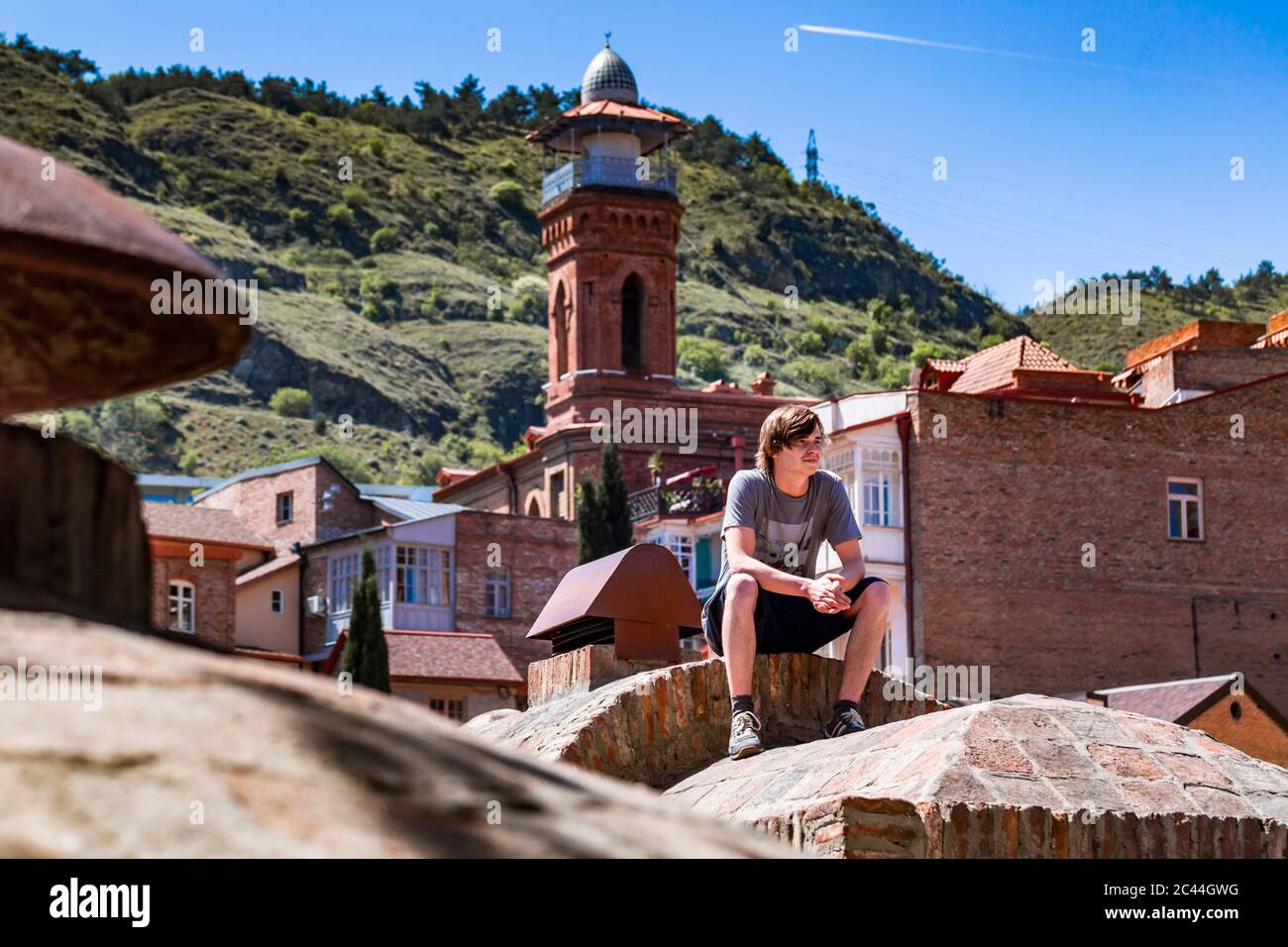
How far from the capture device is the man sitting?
7.66m

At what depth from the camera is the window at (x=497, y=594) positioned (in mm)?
65688

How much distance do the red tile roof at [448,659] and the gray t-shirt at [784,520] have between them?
48264 mm

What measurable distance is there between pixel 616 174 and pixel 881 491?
3360 cm

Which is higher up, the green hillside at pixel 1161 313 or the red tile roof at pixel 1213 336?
the green hillside at pixel 1161 313

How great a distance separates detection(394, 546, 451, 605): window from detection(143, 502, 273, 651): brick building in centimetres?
425

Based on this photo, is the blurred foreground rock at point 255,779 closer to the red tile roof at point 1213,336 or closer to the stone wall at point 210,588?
the stone wall at point 210,588

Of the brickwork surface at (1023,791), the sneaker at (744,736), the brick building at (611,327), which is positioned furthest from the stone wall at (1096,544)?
the brickwork surface at (1023,791)

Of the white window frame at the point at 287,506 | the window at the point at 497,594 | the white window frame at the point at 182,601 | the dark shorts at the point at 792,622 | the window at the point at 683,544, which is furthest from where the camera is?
the white window frame at the point at 287,506

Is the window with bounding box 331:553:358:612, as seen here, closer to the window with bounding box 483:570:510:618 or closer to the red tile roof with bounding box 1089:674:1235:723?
the window with bounding box 483:570:510:618

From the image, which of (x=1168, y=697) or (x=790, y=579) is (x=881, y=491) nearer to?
(x=1168, y=697)

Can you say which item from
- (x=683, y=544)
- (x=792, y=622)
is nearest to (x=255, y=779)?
(x=792, y=622)

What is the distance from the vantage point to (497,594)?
217 feet

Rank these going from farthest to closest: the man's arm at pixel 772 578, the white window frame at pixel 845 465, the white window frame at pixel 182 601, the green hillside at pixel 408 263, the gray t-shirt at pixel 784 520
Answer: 1. the green hillside at pixel 408 263
2. the white window frame at pixel 182 601
3. the white window frame at pixel 845 465
4. the gray t-shirt at pixel 784 520
5. the man's arm at pixel 772 578

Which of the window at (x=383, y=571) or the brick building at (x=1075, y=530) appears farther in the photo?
the window at (x=383, y=571)
